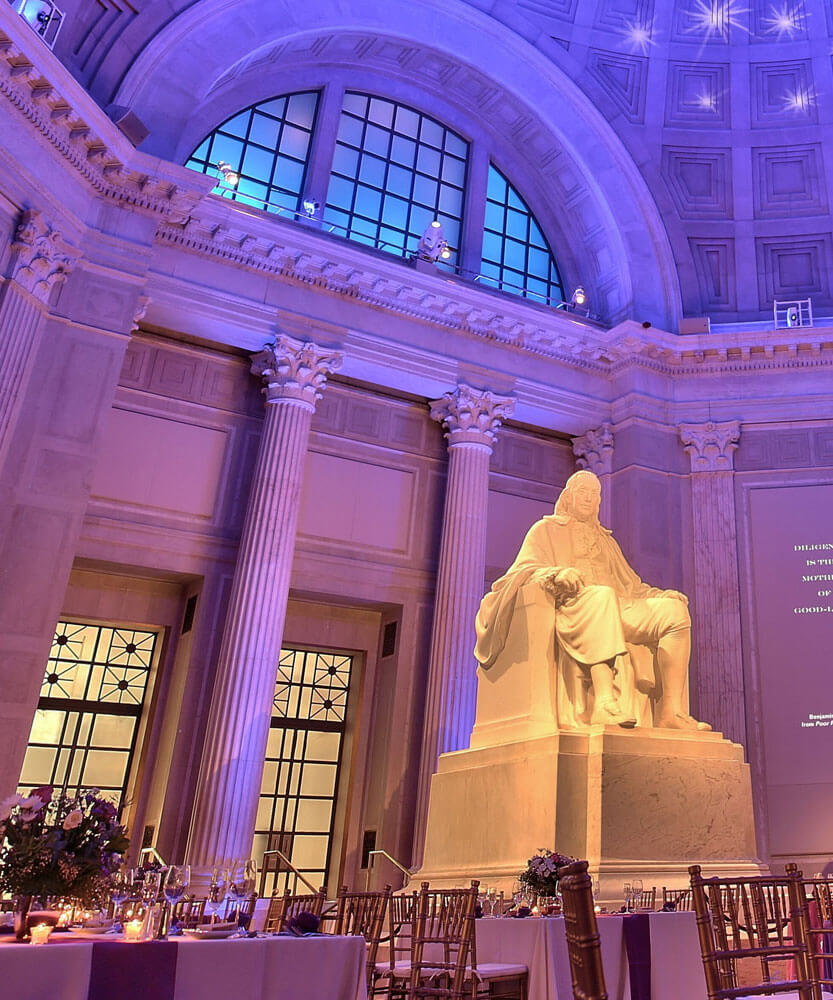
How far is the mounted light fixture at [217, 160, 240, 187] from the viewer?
12.1 m

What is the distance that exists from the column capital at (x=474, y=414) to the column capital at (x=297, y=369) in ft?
6.01

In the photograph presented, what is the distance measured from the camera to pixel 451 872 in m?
6.83

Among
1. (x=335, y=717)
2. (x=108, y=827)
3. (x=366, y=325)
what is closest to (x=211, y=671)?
(x=335, y=717)

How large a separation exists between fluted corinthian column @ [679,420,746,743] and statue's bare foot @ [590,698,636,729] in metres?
6.17

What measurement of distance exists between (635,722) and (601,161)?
35.7 ft

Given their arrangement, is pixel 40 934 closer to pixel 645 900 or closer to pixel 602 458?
pixel 645 900

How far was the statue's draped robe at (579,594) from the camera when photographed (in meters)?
6.53

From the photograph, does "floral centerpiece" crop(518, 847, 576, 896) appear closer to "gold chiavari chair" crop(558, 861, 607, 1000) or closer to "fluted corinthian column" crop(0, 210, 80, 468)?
"gold chiavari chair" crop(558, 861, 607, 1000)

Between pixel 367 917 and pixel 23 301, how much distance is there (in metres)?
7.60

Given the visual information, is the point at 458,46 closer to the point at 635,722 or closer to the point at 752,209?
the point at 752,209

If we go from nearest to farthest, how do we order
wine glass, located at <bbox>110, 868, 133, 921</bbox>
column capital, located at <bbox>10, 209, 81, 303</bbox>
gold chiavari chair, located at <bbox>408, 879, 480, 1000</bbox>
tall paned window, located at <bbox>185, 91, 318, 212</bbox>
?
1. wine glass, located at <bbox>110, 868, 133, 921</bbox>
2. gold chiavari chair, located at <bbox>408, 879, 480, 1000</bbox>
3. column capital, located at <bbox>10, 209, 81, 303</bbox>
4. tall paned window, located at <bbox>185, 91, 318, 212</bbox>

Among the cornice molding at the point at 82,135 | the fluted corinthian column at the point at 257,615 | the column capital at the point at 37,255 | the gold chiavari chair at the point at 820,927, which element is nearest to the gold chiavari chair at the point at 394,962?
the gold chiavari chair at the point at 820,927

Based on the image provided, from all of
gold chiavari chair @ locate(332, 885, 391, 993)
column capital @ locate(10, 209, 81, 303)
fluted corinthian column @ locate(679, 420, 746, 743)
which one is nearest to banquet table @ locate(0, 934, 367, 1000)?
gold chiavari chair @ locate(332, 885, 391, 993)

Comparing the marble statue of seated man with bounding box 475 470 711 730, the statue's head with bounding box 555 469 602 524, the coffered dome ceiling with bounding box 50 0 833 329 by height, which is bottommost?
the marble statue of seated man with bounding box 475 470 711 730
